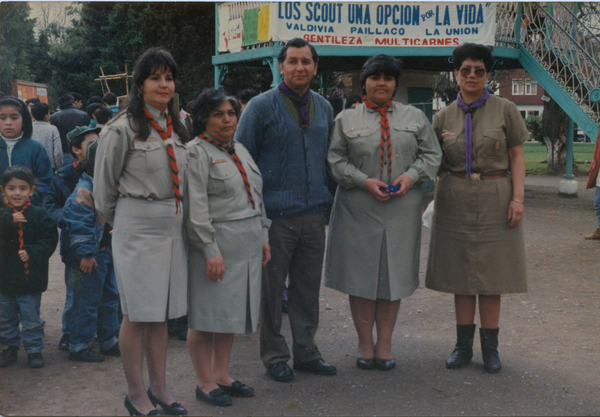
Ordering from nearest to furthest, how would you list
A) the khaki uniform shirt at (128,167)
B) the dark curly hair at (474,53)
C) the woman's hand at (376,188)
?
the khaki uniform shirt at (128,167)
the woman's hand at (376,188)
the dark curly hair at (474,53)

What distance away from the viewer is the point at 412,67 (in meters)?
14.0

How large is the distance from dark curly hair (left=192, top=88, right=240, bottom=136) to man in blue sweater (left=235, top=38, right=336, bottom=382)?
15.2 inches

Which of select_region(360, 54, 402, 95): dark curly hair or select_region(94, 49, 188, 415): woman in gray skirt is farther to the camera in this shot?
select_region(360, 54, 402, 95): dark curly hair

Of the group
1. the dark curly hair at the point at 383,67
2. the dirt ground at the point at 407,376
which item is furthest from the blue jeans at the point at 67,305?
the dark curly hair at the point at 383,67

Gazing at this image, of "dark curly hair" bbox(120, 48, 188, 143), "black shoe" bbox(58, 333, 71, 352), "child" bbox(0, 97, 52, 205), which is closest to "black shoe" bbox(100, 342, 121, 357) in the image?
"black shoe" bbox(58, 333, 71, 352)

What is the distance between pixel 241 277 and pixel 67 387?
1329 millimetres

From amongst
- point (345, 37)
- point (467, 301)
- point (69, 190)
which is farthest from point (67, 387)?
point (345, 37)

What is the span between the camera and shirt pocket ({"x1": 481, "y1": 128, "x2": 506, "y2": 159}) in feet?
13.5

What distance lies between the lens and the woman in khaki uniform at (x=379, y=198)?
13.3 ft

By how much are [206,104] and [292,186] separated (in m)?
0.77

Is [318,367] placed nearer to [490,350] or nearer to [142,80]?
[490,350]

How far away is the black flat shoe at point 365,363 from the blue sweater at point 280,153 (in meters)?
1.06

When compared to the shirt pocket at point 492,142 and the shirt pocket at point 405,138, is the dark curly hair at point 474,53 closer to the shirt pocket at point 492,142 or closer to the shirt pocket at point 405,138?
the shirt pocket at point 492,142

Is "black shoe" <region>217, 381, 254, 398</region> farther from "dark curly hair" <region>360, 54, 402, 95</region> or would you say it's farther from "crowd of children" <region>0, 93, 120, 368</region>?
"dark curly hair" <region>360, 54, 402, 95</region>
